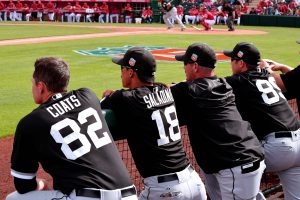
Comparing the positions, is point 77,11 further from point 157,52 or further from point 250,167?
point 250,167

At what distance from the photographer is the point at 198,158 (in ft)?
12.2

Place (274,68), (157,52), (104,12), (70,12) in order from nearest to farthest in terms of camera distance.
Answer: (274,68), (157,52), (104,12), (70,12)

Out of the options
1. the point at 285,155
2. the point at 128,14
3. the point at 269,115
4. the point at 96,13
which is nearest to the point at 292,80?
the point at 269,115

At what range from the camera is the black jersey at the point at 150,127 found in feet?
10.9

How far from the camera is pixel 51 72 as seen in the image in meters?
2.92

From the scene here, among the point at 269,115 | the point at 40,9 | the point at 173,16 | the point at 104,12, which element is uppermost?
the point at 269,115

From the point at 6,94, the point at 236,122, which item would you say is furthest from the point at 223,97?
the point at 6,94

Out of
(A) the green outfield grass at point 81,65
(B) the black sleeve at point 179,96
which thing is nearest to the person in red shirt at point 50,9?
(A) the green outfield grass at point 81,65

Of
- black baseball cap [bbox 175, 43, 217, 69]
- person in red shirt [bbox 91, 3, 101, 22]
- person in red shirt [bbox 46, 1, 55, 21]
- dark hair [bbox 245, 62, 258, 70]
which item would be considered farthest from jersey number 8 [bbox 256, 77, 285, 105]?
person in red shirt [bbox 46, 1, 55, 21]

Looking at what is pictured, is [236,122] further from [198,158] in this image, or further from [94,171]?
[94,171]

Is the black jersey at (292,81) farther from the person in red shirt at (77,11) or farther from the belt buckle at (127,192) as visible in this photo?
the person in red shirt at (77,11)

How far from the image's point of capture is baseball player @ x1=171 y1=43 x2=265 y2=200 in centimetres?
359

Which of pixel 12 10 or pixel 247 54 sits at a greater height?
pixel 247 54

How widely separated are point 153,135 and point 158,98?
255 mm
